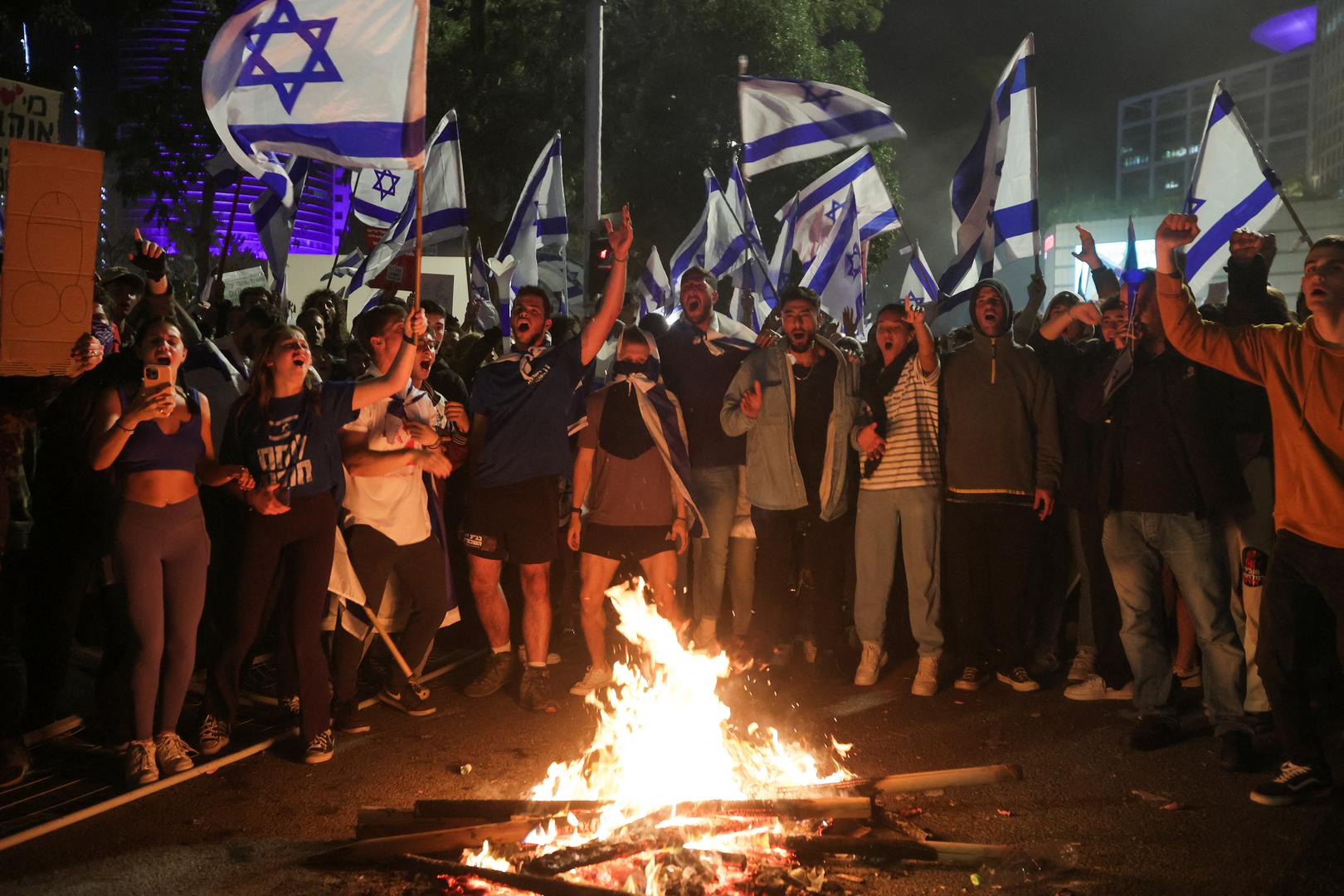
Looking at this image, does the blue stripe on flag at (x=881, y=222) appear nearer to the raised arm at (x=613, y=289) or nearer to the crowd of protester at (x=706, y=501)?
the crowd of protester at (x=706, y=501)

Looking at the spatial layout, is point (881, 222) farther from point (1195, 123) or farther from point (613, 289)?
point (1195, 123)

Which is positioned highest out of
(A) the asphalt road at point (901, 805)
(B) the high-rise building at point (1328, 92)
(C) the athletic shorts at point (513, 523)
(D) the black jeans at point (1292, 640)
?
(B) the high-rise building at point (1328, 92)

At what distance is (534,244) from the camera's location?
12.4 meters

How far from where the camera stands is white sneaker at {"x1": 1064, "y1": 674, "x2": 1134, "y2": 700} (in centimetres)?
704

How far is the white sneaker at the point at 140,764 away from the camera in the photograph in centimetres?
548

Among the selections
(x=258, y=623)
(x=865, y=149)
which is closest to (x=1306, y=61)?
(x=865, y=149)

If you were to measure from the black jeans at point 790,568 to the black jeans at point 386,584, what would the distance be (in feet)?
7.13

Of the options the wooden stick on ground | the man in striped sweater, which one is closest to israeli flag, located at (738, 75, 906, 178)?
the man in striped sweater

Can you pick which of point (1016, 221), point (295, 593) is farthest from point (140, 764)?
point (1016, 221)

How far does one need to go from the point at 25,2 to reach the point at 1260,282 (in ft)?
53.1

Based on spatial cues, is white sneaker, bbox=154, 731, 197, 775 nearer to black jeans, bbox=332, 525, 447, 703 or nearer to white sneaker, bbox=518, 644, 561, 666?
black jeans, bbox=332, 525, 447, 703

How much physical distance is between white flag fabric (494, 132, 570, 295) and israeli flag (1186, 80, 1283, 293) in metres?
6.21

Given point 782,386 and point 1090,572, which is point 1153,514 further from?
point 782,386

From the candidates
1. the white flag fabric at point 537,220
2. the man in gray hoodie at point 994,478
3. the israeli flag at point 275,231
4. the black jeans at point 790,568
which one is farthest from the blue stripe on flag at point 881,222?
the israeli flag at point 275,231
